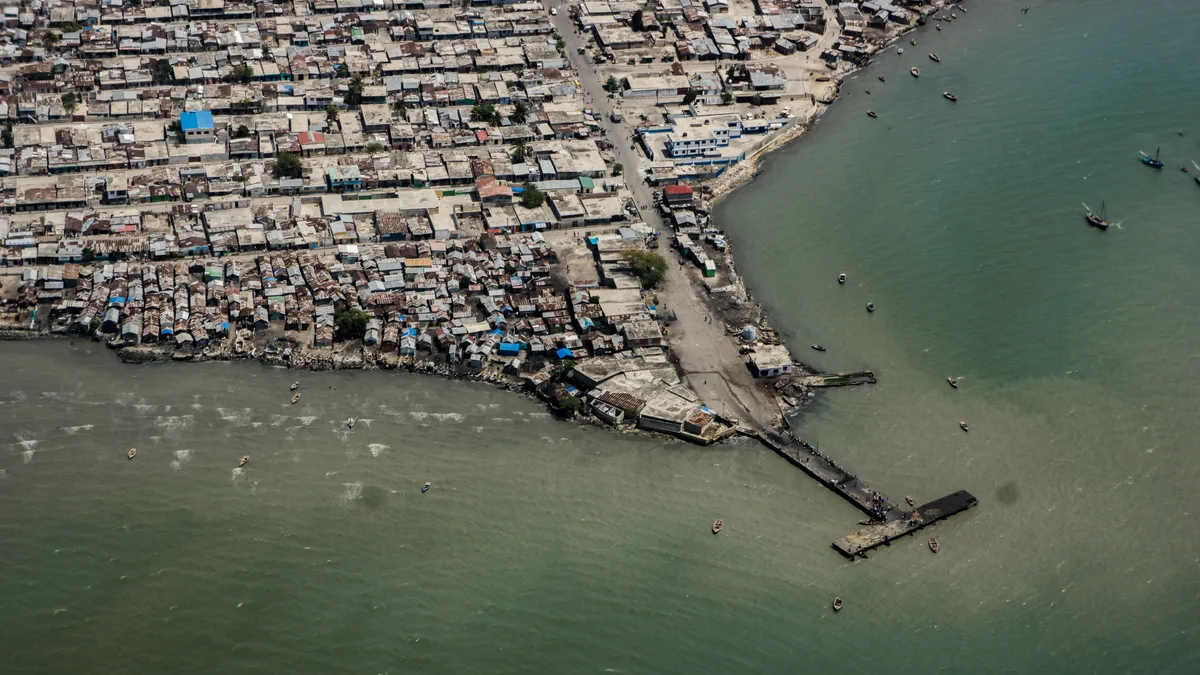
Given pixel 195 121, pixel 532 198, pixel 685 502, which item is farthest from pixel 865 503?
pixel 195 121

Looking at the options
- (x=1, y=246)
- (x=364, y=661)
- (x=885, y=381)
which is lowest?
(x=364, y=661)

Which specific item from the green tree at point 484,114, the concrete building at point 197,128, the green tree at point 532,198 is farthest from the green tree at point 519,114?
the concrete building at point 197,128

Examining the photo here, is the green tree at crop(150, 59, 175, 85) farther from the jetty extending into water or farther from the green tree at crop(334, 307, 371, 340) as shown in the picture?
the jetty extending into water

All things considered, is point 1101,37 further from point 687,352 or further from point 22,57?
point 22,57

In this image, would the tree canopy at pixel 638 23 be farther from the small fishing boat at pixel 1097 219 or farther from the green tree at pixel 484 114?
the small fishing boat at pixel 1097 219

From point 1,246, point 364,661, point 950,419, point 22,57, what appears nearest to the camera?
point 364,661

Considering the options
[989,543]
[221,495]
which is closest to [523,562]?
[221,495]

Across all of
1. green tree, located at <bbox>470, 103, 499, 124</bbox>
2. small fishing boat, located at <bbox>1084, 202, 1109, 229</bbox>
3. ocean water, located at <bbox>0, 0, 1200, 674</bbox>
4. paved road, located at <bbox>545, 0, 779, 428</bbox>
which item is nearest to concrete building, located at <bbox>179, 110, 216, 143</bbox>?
green tree, located at <bbox>470, 103, 499, 124</bbox>
